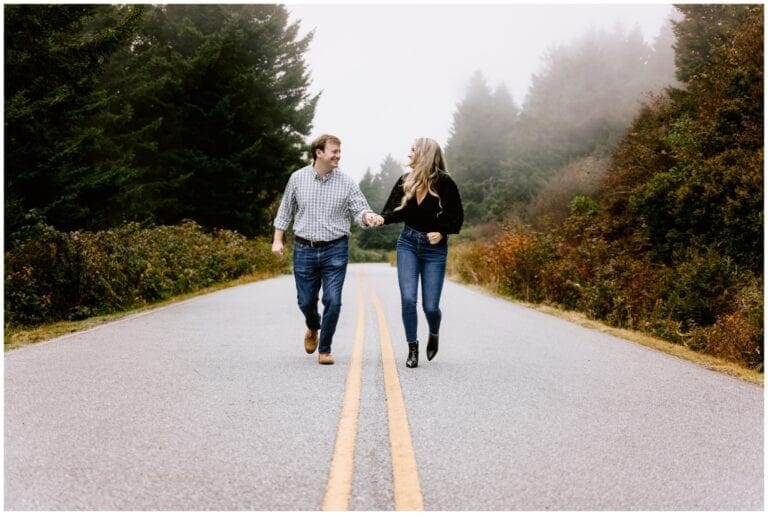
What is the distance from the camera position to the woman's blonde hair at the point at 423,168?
626cm

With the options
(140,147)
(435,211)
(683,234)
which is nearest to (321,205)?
(435,211)

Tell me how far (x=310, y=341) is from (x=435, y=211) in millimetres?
1910

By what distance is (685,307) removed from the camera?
32.3 ft

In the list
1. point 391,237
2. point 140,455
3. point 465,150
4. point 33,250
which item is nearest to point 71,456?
point 140,455

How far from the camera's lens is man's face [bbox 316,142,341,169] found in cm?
633

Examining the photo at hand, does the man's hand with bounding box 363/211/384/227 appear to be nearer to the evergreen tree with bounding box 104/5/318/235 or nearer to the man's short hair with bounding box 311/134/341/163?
the man's short hair with bounding box 311/134/341/163

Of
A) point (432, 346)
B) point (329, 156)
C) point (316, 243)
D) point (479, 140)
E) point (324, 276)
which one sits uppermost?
point (479, 140)

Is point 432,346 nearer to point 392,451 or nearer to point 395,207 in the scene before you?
point 395,207

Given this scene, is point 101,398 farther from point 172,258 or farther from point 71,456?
point 172,258

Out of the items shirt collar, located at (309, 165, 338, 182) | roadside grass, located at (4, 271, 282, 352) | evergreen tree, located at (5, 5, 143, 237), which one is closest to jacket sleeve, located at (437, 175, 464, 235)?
shirt collar, located at (309, 165, 338, 182)

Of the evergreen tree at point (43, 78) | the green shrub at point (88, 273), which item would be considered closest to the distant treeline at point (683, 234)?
the green shrub at point (88, 273)

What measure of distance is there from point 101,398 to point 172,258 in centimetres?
1211

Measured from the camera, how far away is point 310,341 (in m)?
7.11

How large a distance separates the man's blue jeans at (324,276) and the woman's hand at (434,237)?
812mm
